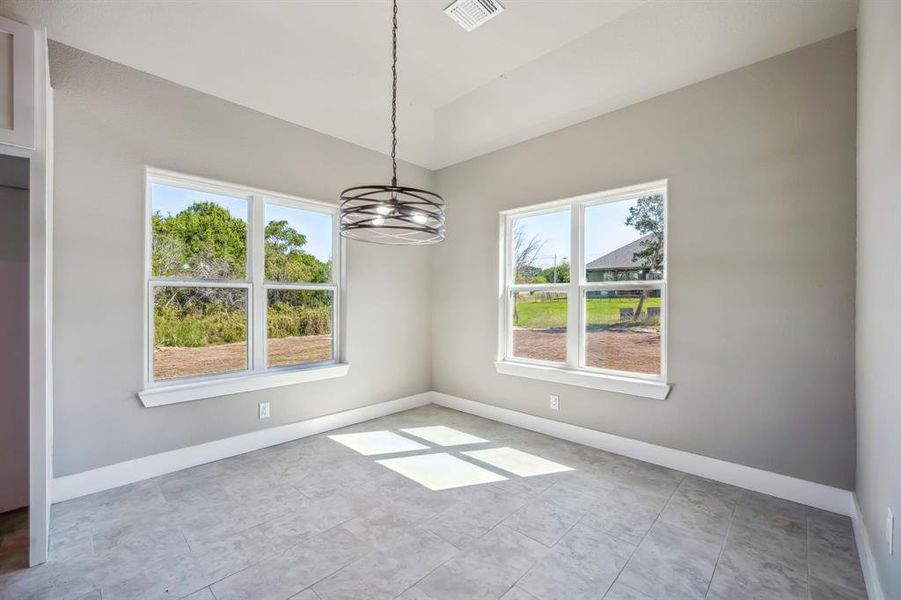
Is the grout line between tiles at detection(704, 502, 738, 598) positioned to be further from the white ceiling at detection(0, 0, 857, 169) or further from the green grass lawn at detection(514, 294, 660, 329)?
the white ceiling at detection(0, 0, 857, 169)

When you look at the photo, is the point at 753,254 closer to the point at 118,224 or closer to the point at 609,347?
the point at 609,347

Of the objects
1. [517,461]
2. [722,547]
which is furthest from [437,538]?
[722,547]

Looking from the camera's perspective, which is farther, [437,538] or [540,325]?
[540,325]

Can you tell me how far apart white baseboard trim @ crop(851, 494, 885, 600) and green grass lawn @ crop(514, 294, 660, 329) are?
5.37 feet

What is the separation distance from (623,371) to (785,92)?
88.4 inches

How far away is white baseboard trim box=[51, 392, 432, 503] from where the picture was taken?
2490 millimetres

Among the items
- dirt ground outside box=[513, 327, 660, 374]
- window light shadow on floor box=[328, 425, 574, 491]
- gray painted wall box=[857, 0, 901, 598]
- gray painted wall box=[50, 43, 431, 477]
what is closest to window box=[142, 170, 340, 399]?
gray painted wall box=[50, 43, 431, 477]

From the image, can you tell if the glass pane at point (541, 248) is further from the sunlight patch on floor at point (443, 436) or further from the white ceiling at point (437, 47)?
the sunlight patch on floor at point (443, 436)

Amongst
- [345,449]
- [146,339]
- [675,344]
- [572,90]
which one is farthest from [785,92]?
[146,339]

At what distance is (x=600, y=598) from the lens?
1688mm

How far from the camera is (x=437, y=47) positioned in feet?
10.2

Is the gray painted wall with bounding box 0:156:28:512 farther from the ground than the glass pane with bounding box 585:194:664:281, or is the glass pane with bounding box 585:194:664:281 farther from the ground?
the glass pane with bounding box 585:194:664:281

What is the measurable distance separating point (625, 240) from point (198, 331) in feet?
11.9

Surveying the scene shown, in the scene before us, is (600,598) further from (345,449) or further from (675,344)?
(345,449)
